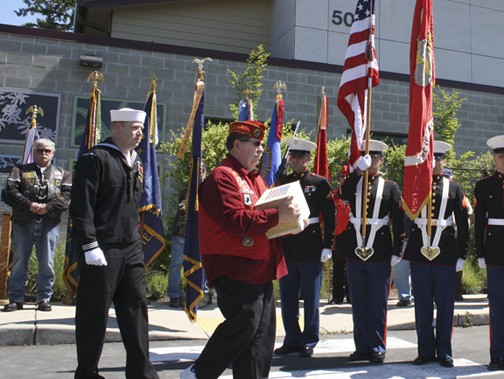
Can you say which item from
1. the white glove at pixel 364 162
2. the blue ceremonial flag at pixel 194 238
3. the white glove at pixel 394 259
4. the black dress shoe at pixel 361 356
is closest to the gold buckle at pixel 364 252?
the white glove at pixel 394 259

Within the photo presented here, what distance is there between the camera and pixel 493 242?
18.2ft

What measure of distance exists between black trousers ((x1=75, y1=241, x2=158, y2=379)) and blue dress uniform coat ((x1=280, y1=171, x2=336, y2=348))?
2.04m

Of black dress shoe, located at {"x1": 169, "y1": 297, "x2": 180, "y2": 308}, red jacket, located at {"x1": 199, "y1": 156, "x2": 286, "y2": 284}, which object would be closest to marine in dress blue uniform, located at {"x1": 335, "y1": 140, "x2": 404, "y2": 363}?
red jacket, located at {"x1": 199, "y1": 156, "x2": 286, "y2": 284}

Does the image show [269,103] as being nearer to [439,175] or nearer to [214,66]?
[214,66]

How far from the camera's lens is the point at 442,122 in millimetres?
13688

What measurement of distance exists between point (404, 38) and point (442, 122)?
3540 mm

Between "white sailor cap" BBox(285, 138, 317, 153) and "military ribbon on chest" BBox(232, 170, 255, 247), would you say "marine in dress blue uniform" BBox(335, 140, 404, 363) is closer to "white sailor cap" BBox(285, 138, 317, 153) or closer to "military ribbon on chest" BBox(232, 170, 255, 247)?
"white sailor cap" BBox(285, 138, 317, 153)

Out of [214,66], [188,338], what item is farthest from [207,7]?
[188,338]

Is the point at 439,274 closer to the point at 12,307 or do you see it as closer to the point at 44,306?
the point at 44,306

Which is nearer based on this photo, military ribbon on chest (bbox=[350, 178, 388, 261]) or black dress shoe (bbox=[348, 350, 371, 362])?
black dress shoe (bbox=[348, 350, 371, 362])

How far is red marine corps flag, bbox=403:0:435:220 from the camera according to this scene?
18.6 feet

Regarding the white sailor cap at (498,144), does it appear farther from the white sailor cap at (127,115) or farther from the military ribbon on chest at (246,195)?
the white sailor cap at (127,115)

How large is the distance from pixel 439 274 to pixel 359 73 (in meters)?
2.43

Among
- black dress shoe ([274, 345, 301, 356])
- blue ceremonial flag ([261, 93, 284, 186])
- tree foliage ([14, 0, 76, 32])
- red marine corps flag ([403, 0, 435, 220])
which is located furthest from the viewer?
tree foliage ([14, 0, 76, 32])
